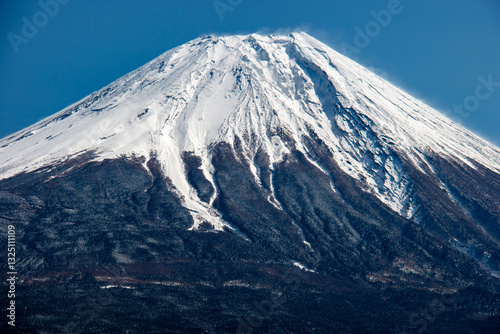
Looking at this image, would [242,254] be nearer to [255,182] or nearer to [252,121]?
[255,182]

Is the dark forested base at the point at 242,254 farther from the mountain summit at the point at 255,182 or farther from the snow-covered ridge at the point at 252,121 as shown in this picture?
Result: the snow-covered ridge at the point at 252,121

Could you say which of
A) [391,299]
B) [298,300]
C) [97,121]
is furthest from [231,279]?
[97,121]

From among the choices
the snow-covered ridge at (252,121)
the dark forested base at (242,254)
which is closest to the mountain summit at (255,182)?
the dark forested base at (242,254)

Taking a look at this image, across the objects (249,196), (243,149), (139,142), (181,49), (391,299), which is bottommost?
(391,299)

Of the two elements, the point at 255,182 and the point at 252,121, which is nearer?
the point at 255,182

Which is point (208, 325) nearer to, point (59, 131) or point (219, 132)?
point (219, 132)

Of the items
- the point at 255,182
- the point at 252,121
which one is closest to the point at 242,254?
the point at 255,182

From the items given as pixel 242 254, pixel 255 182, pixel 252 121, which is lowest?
pixel 242 254
